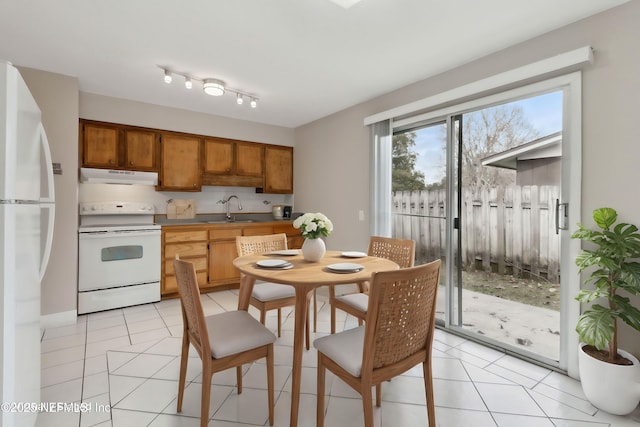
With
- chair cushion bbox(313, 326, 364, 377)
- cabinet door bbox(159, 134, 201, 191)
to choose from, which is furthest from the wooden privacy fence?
cabinet door bbox(159, 134, 201, 191)

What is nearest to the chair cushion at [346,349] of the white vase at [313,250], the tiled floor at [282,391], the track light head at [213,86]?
the tiled floor at [282,391]

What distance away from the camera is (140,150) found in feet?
12.2

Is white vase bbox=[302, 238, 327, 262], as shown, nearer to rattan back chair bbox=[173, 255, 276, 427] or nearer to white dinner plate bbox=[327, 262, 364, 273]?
white dinner plate bbox=[327, 262, 364, 273]

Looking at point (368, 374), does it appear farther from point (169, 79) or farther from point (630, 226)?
point (169, 79)

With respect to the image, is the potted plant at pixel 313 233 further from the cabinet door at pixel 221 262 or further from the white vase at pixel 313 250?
the cabinet door at pixel 221 262

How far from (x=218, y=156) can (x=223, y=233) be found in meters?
1.14

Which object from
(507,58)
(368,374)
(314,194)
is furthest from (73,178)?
(507,58)

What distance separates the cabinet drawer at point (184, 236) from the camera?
373 cm

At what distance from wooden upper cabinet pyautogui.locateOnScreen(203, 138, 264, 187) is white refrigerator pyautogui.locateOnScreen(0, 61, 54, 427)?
282 cm

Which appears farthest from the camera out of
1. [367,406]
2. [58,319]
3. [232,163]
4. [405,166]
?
[232,163]

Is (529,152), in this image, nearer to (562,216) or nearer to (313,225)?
(562,216)

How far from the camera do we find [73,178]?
10.1ft

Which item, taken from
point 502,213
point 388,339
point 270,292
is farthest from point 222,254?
point 502,213

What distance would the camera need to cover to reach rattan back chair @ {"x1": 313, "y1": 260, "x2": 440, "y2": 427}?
4.20 feet
